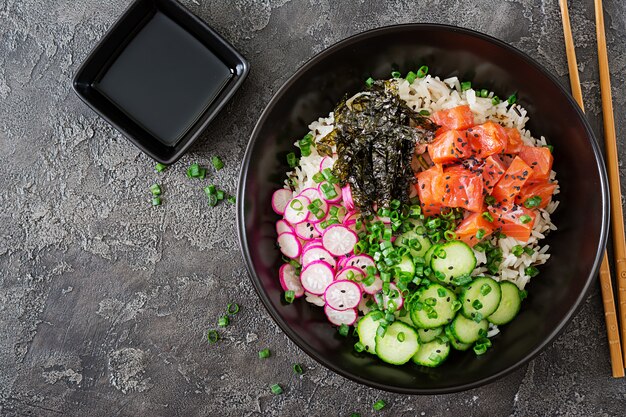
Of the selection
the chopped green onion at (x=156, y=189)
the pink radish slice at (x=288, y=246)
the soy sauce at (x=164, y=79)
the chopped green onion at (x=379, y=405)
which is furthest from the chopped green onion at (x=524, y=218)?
the chopped green onion at (x=156, y=189)

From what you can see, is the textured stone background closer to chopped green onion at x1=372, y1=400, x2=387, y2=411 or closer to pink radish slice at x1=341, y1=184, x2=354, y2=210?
chopped green onion at x1=372, y1=400, x2=387, y2=411

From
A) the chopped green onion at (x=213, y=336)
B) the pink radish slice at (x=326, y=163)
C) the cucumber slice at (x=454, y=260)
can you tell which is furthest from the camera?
the chopped green onion at (x=213, y=336)

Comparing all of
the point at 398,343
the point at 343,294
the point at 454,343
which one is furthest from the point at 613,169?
the point at 343,294

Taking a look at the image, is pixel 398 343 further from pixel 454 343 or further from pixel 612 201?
pixel 612 201

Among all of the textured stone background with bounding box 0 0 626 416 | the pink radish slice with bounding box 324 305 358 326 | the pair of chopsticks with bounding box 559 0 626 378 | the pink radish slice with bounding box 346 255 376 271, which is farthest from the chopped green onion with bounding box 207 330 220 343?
the pair of chopsticks with bounding box 559 0 626 378

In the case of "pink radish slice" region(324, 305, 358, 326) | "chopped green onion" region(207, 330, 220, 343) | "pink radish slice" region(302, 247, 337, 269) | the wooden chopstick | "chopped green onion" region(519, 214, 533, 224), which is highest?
the wooden chopstick

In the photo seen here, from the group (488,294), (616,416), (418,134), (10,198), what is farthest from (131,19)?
(616,416)

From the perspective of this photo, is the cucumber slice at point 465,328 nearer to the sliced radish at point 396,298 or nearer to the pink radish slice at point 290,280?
the sliced radish at point 396,298
